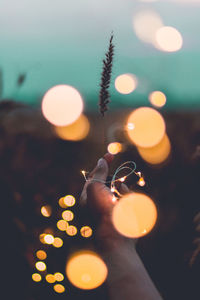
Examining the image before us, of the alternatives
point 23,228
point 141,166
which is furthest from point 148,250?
point 23,228

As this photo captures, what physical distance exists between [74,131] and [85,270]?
1.92 meters

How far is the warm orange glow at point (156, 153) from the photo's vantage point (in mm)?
2934

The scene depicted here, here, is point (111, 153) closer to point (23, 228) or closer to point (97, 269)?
point (97, 269)

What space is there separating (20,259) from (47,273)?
10.9 inches

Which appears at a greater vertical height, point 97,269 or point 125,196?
point 125,196

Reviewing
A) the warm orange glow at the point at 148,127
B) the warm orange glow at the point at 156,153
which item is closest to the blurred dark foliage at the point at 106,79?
the warm orange glow at the point at 148,127

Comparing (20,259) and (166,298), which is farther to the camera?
(166,298)

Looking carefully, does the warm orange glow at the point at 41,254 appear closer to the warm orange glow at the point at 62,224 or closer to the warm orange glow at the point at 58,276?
the warm orange glow at the point at 58,276

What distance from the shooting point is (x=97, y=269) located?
1.51 meters

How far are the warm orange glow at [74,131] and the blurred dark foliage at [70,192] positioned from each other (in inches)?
3.1

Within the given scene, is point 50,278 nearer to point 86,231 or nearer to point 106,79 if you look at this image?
point 86,231

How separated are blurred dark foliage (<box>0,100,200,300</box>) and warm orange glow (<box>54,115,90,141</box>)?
0.08m

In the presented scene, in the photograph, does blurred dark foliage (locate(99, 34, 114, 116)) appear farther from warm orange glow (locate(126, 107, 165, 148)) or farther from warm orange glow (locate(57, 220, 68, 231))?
warm orange glow (locate(126, 107, 165, 148))

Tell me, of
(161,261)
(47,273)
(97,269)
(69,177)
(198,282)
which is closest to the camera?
(97,269)
